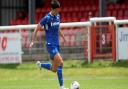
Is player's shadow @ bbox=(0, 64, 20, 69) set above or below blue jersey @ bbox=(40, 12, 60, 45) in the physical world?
below

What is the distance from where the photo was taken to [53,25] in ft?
50.9

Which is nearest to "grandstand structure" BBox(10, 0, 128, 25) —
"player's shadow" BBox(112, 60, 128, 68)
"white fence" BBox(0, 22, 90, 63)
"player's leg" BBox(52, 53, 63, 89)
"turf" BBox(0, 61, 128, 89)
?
"white fence" BBox(0, 22, 90, 63)

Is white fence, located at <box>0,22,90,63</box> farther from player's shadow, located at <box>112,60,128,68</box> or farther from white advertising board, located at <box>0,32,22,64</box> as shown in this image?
player's shadow, located at <box>112,60,128,68</box>

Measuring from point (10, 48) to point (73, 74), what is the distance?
13.1 ft

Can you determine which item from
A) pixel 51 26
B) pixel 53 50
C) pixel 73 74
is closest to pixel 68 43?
pixel 73 74

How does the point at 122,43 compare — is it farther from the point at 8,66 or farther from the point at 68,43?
the point at 8,66

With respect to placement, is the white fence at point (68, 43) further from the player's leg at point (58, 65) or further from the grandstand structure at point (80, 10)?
the player's leg at point (58, 65)

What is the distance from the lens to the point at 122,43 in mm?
23594

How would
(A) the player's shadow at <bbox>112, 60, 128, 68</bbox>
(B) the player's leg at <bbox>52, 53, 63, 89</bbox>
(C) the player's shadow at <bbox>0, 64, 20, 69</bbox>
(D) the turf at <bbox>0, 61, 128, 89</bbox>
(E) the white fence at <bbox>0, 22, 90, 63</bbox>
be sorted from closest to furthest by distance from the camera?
1. (B) the player's leg at <bbox>52, 53, 63, 89</bbox>
2. (D) the turf at <bbox>0, 61, 128, 89</bbox>
3. (A) the player's shadow at <bbox>112, 60, 128, 68</bbox>
4. (E) the white fence at <bbox>0, 22, 90, 63</bbox>
5. (C) the player's shadow at <bbox>0, 64, 20, 69</bbox>

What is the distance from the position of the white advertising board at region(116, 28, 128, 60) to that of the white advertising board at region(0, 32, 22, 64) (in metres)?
4.23

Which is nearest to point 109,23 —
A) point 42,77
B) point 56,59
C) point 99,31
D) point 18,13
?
point 99,31

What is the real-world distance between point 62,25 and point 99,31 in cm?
158

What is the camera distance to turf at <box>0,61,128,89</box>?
792 inches

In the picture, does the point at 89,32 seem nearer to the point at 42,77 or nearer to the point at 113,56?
the point at 113,56
